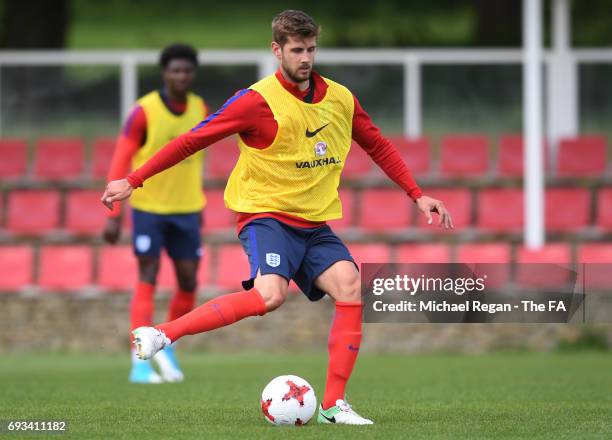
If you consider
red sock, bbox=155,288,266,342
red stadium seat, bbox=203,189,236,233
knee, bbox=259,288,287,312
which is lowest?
red sock, bbox=155,288,266,342

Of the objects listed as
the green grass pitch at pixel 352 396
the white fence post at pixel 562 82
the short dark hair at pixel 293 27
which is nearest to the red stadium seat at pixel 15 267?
the green grass pitch at pixel 352 396

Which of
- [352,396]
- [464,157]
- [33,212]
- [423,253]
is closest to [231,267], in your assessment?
[423,253]

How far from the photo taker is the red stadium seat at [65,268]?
1433 cm

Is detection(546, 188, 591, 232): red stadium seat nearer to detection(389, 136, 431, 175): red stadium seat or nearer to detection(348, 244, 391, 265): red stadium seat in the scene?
detection(389, 136, 431, 175): red stadium seat

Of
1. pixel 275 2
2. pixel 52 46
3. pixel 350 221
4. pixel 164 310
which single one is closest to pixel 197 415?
pixel 164 310

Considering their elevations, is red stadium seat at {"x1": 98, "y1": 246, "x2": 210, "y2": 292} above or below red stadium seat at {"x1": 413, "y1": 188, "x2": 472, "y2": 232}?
below

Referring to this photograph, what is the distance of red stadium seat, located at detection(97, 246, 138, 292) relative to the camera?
Result: 14.2 metres

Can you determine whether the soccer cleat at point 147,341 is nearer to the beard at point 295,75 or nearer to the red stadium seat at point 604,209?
the beard at point 295,75

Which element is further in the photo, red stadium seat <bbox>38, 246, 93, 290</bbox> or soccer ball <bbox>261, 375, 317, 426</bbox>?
red stadium seat <bbox>38, 246, 93, 290</bbox>

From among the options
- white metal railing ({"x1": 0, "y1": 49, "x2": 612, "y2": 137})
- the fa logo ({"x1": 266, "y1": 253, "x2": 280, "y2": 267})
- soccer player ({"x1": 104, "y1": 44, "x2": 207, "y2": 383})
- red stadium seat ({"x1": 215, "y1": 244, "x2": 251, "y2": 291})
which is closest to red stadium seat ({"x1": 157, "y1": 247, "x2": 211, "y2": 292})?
red stadium seat ({"x1": 215, "y1": 244, "x2": 251, "y2": 291})

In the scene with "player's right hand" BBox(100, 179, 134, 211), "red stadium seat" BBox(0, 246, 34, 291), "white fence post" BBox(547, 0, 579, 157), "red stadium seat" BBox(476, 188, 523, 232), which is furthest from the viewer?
"white fence post" BBox(547, 0, 579, 157)

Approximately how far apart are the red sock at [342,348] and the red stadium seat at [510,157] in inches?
376

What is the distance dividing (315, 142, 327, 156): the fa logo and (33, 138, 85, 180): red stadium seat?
963cm

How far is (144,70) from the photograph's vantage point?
55.4 ft
